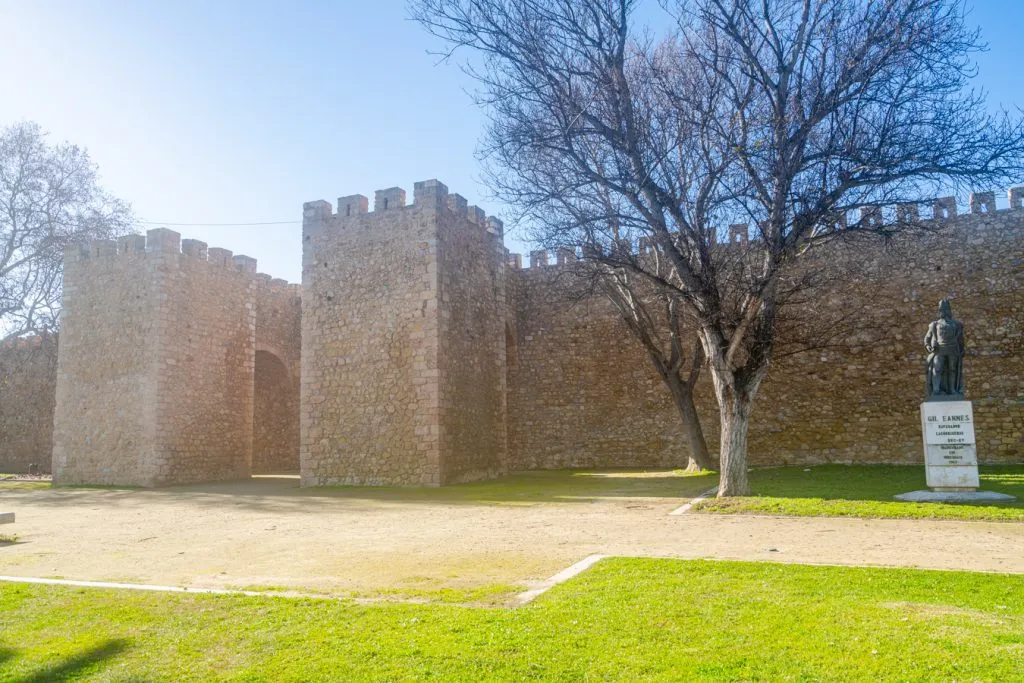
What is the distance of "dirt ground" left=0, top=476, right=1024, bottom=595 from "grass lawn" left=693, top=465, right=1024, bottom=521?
515 mm

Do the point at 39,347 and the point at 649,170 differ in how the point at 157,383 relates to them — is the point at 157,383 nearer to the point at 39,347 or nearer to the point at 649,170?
the point at 39,347

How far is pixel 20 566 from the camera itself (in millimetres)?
6371

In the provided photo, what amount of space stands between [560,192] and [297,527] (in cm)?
623

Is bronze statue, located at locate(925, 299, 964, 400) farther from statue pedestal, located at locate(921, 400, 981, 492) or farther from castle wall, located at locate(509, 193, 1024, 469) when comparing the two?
castle wall, located at locate(509, 193, 1024, 469)

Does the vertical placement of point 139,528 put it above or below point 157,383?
below

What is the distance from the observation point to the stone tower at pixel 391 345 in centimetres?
1466

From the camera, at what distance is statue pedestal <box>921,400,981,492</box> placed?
1002cm

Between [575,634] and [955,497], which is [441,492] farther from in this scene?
[575,634]

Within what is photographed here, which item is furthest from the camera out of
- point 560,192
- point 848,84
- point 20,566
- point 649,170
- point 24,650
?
point 560,192

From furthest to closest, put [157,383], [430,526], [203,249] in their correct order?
[203,249] < [157,383] < [430,526]

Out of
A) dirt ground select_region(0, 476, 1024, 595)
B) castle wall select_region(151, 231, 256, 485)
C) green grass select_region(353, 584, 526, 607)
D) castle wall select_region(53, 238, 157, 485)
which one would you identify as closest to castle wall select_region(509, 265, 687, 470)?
castle wall select_region(151, 231, 256, 485)

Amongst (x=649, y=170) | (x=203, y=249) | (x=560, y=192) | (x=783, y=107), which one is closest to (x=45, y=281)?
(x=203, y=249)

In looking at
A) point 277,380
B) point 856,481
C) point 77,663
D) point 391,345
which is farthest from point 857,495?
point 277,380

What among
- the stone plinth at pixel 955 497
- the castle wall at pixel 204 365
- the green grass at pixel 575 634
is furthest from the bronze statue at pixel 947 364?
the castle wall at pixel 204 365
